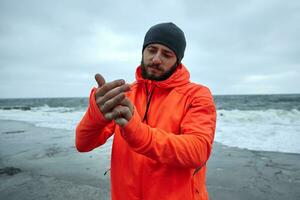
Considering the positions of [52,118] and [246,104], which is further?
[246,104]

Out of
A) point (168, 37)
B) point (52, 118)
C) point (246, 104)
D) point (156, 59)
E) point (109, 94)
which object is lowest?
point (246, 104)

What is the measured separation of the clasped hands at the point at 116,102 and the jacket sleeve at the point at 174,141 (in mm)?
45

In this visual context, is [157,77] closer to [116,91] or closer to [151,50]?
[151,50]

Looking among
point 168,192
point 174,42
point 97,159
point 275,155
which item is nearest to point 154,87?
point 174,42

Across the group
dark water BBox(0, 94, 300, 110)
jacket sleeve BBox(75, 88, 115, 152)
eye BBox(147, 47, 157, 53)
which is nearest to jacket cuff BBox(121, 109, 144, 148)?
jacket sleeve BBox(75, 88, 115, 152)

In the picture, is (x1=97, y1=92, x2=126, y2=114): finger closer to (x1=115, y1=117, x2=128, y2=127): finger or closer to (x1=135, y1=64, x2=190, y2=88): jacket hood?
(x1=115, y1=117, x2=128, y2=127): finger

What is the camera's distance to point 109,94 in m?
1.20

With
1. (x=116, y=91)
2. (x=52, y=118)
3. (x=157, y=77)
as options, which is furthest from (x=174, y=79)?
(x=52, y=118)

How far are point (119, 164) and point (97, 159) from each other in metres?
4.64

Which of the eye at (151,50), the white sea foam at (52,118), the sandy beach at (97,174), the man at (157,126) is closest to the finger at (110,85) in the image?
the man at (157,126)

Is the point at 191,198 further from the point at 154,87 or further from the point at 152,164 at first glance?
the point at 154,87

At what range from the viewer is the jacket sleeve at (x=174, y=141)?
4.19ft

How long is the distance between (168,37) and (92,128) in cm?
94

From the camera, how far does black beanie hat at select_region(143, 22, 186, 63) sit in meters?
1.89
